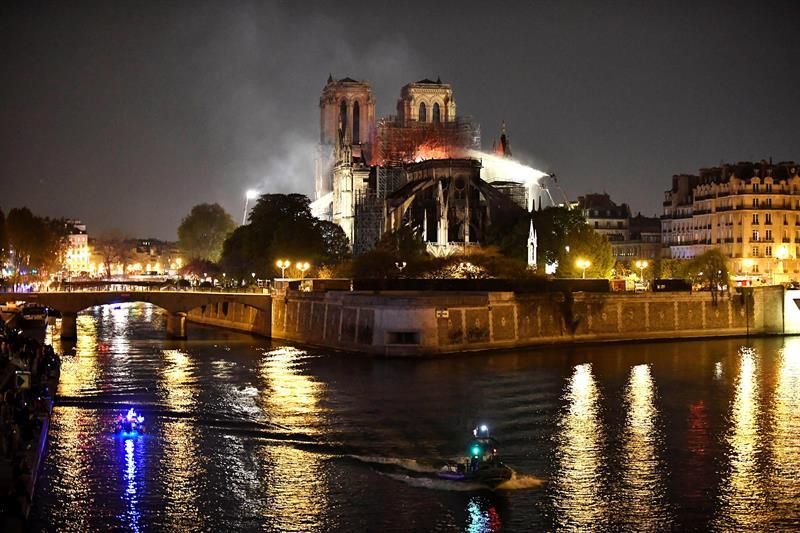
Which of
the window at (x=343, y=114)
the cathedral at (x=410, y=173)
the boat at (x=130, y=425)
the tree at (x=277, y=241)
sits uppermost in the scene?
the window at (x=343, y=114)

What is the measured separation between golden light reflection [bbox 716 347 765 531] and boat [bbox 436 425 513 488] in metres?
5.83

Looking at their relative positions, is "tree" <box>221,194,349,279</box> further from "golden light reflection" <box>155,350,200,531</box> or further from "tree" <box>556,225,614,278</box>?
"golden light reflection" <box>155,350,200,531</box>

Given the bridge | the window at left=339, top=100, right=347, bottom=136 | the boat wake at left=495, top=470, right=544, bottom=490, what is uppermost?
the window at left=339, top=100, right=347, bottom=136

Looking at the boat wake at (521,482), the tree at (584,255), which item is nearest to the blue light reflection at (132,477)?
the boat wake at (521,482)

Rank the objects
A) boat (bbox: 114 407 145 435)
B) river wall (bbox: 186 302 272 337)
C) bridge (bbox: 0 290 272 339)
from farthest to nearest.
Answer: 1. river wall (bbox: 186 302 272 337)
2. bridge (bbox: 0 290 272 339)
3. boat (bbox: 114 407 145 435)

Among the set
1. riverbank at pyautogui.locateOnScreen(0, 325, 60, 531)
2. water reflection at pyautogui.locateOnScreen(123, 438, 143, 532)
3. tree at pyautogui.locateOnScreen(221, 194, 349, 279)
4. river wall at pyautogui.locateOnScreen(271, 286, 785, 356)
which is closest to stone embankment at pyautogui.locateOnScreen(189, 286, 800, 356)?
river wall at pyautogui.locateOnScreen(271, 286, 785, 356)

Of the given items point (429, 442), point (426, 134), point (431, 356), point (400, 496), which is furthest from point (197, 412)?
point (426, 134)

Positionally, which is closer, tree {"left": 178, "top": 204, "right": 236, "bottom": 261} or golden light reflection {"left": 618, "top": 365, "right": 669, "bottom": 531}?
golden light reflection {"left": 618, "top": 365, "right": 669, "bottom": 531}

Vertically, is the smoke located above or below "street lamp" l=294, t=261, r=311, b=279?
above

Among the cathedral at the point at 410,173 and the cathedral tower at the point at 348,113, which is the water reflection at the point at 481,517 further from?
the cathedral tower at the point at 348,113

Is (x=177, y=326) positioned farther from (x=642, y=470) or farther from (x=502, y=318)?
(x=642, y=470)

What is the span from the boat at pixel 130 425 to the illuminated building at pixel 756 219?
218ft

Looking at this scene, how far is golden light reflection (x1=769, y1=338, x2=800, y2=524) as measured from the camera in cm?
2969

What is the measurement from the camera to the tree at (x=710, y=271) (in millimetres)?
80625
